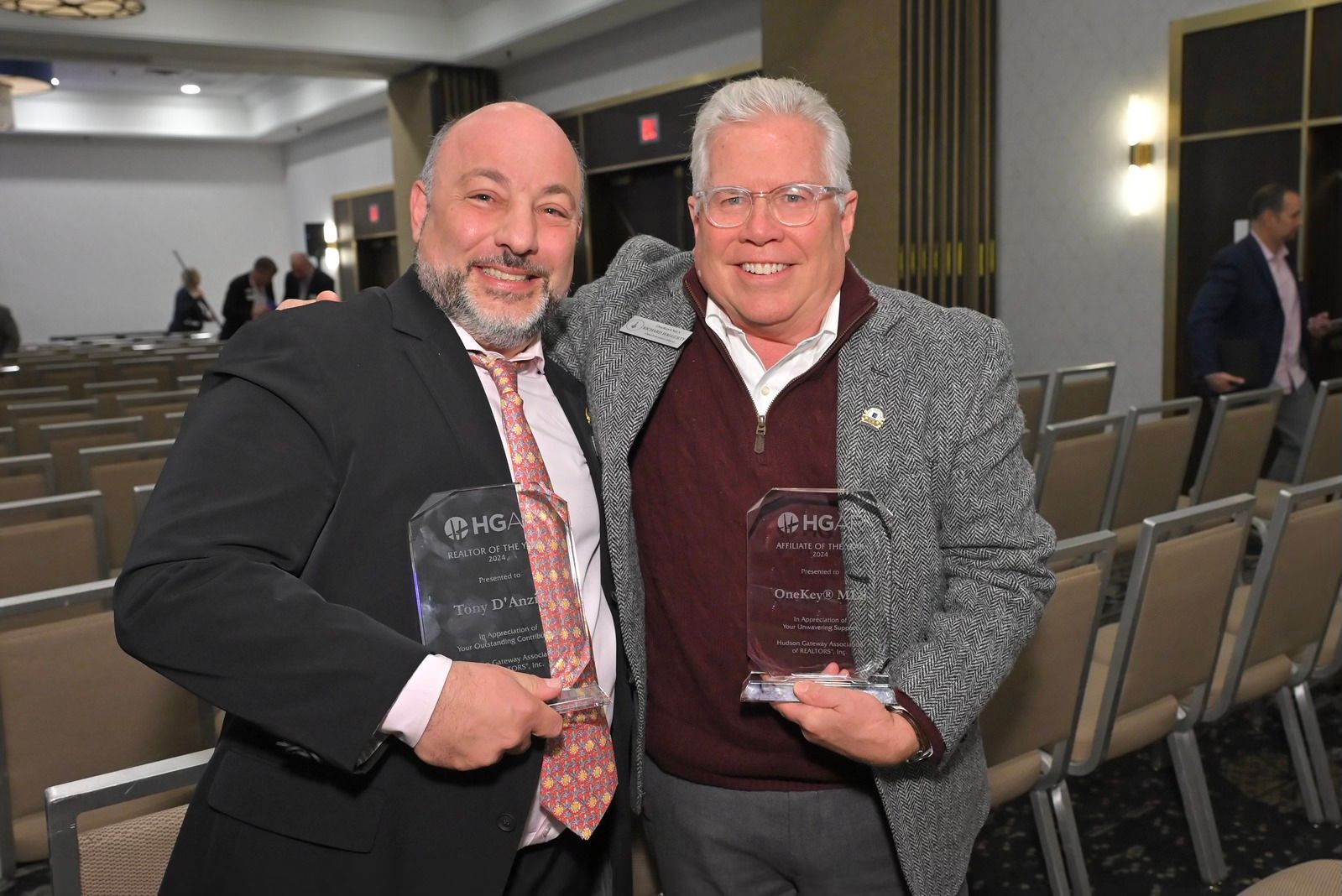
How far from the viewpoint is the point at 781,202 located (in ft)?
4.88

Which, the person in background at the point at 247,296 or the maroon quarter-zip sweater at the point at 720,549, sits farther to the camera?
the person in background at the point at 247,296

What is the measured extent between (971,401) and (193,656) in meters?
0.99

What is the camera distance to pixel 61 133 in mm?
18594

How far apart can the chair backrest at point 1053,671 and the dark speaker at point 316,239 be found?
17667 mm

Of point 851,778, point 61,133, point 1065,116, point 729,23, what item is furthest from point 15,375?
point 61,133

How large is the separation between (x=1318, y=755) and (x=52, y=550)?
3441mm

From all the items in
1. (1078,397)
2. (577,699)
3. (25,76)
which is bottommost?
(1078,397)

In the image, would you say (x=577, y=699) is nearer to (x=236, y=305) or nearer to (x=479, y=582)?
(x=479, y=582)

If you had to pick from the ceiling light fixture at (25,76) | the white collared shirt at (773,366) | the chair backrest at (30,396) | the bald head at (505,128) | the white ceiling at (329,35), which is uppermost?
the ceiling light fixture at (25,76)

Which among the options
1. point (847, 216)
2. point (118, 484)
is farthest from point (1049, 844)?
point (118, 484)

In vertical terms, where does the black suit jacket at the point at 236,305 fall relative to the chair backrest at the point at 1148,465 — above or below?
above

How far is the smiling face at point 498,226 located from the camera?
4.63 feet

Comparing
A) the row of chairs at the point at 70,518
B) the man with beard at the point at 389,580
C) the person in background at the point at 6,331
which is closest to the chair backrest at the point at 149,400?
the row of chairs at the point at 70,518

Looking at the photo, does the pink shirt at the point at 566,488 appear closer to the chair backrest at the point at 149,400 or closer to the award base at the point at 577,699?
the award base at the point at 577,699
